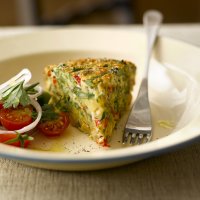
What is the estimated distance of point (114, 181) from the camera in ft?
6.56

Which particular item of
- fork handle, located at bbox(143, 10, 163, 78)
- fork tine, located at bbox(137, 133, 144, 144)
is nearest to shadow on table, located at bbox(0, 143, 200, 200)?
fork tine, located at bbox(137, 133, 144, 144)

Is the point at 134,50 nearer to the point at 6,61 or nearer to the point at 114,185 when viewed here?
the point at 6,61

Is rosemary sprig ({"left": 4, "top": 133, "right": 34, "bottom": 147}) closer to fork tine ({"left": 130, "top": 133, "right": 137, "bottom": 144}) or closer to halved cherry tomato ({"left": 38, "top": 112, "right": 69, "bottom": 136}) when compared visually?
halved cherry tomato ({"left": 38, "top": 112, "right": 69, "bottom": 136})

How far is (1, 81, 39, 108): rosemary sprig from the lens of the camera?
231 cm

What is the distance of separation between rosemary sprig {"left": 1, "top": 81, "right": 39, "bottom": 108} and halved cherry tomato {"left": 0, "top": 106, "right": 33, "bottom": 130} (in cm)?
4

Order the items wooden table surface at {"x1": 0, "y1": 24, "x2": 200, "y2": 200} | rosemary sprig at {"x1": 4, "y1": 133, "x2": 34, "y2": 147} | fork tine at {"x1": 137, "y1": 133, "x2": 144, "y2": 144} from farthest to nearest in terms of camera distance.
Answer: fork tine at {"x1": 137, "y1": 133, "x2": 144, "y2": 144} < rosemary sprig at {"x1": 4, "y1": 133, "x2": 34, "y2": 147} < wooden table surface at {"x1": 0, "y1": 24, "x2": 200, "y2": 200}

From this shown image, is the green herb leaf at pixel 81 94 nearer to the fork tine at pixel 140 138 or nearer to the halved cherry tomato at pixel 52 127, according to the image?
the halved cherry tomato at pixel 52 127

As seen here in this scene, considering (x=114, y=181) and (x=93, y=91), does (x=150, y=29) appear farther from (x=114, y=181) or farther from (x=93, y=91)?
(x=114, y=181)

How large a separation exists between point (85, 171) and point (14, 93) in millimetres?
564

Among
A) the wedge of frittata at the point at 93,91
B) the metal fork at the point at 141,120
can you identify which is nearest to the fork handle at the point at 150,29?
the metal fork at the point at 141,120

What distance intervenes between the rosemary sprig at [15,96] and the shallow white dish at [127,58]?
0.22 meters

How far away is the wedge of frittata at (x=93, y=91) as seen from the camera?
2.34 metres

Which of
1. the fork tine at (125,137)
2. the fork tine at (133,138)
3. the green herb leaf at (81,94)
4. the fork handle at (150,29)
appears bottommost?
the fork tine at (125,137)

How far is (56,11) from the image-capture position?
20.1 feet
